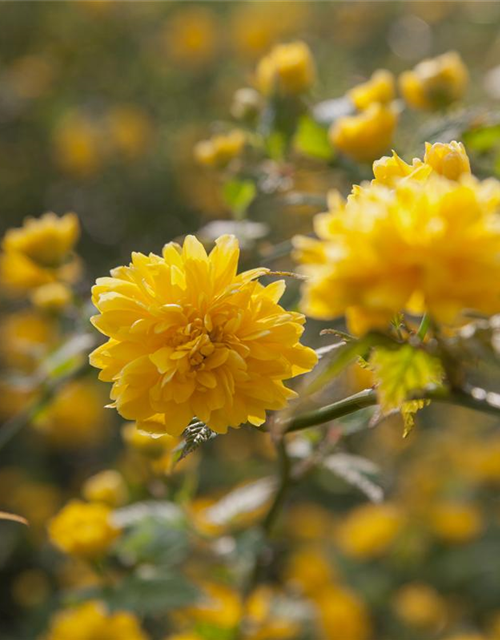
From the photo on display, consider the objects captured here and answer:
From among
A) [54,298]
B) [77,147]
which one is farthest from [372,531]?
[77,147]

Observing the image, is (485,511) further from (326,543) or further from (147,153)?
(147,153)

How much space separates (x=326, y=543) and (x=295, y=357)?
1.34 meters

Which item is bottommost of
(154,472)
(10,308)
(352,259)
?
(10,308)

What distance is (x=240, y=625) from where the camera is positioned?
101cm

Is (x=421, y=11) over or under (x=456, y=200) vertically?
under

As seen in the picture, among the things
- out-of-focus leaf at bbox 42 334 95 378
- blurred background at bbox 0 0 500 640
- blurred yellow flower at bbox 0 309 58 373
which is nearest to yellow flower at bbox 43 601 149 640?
blurred background at bbox 0 0 500 640

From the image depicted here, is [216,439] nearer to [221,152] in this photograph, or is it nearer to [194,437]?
[221,152]

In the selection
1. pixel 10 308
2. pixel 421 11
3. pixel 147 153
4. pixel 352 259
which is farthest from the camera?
pixel 421 11

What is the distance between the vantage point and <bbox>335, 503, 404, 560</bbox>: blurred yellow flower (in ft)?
5.30

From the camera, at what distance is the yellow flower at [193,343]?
1.78ft

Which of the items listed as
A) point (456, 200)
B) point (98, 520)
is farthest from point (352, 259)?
point (98, 520)

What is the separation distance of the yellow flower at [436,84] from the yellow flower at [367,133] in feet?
0.47

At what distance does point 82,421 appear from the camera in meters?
2.16

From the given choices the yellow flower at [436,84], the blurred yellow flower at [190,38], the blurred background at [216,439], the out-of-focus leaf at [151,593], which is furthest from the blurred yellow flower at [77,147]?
the out-of-focus leaf at [151,593]
